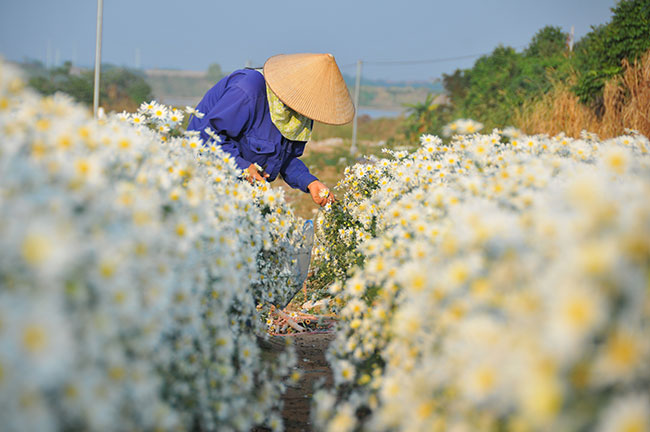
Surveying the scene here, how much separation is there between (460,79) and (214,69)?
174 feet

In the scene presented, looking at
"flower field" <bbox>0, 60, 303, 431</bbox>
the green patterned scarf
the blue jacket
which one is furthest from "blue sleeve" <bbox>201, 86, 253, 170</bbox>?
"flower field" <bbox>0, 60, 303, 431</bbox>

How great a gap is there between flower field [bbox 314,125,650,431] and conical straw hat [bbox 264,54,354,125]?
1909 mm

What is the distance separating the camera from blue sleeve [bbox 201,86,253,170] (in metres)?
3.70

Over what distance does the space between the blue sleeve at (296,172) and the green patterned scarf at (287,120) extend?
7.7 inches

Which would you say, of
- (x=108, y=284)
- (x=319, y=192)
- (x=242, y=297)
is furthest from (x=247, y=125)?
(x=108, y=284)

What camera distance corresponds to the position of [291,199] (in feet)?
35.1

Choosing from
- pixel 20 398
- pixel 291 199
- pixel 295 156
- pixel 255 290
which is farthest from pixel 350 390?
pixel 291 199

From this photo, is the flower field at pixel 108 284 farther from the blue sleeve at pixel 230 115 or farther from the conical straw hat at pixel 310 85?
the conical straw hat at pixel 310 85

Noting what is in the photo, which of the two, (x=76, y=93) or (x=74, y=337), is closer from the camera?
(x=74, y=337)

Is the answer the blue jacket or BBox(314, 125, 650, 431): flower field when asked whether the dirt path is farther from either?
the blue jacket

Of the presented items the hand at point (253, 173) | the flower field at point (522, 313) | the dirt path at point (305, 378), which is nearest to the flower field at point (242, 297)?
the flower field at point (522, 313)

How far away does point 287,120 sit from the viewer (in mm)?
3922

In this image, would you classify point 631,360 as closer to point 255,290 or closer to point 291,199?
point 255,290

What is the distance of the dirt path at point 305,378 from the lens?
102 inches
